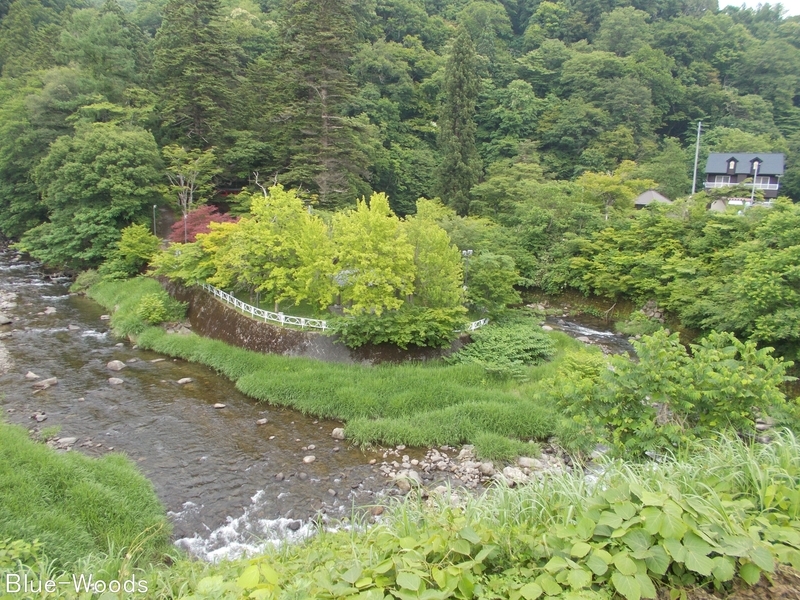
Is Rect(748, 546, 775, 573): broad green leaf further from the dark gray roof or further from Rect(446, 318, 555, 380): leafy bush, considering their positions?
the dark gray roof

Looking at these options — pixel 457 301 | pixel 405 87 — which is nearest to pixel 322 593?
pixel 457 301

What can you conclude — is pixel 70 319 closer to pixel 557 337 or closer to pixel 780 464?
pixel 557 337

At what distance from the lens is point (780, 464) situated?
180 inches

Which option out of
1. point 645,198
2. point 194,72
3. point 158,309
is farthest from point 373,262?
point 645,198

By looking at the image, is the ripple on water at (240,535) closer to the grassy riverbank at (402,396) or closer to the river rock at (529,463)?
the grassy riverbank at (402,396)

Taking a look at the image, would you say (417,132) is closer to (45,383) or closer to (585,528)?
(45,383)

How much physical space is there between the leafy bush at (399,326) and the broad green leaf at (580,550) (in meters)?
13.1

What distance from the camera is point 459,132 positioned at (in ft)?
119

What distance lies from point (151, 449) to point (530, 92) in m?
48.9

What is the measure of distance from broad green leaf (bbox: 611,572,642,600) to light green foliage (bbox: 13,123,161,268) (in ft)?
101

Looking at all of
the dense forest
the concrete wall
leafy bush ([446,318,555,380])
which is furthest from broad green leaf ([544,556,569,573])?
the dense forest

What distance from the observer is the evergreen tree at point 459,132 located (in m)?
35.6

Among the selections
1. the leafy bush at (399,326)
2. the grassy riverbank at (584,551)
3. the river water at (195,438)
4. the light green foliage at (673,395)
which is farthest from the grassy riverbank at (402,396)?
the grassy riverbank at (584,551)

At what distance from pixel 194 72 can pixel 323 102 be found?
9265 millimetres
